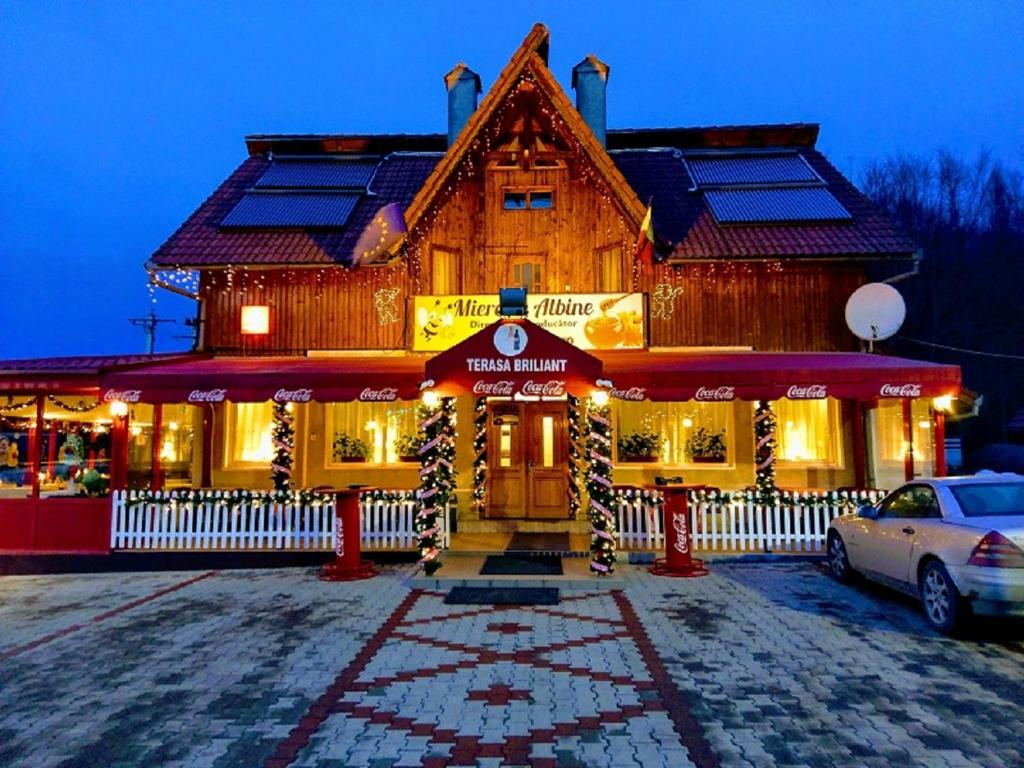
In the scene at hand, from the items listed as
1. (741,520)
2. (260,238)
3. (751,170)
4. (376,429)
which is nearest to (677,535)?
(741,520)

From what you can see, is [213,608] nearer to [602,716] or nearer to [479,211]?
[602,716]

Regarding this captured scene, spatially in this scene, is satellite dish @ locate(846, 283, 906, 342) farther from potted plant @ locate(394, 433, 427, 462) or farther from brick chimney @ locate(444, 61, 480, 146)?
brick chimney @ locate(444, 61, 480, 146)

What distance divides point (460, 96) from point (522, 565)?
1286 cm

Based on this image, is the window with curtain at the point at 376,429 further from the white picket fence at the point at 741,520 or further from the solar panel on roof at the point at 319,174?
the solar panel on roof at the point at 319,174

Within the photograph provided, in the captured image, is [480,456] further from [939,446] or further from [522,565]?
[939,446]

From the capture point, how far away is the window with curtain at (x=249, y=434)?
47.3 ft

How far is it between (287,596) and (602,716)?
221 inches

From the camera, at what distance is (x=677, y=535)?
10234 millimetres

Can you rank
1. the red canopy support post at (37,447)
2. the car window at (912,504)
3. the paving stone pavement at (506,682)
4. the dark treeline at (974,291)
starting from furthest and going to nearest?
1. the dark treeline at (974,291)
2. the red canopy support post at (37,447)
3. the car window at (912,504)
4. the paving stone pavement at (506,682)

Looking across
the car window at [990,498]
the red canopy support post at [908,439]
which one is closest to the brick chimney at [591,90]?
the red canopy support post at [908,439]

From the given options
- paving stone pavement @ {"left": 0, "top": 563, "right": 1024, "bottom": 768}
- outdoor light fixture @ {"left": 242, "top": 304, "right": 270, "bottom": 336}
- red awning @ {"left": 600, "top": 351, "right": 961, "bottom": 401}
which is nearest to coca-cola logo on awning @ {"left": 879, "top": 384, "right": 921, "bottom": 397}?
red awning @ {"left": 600, "top": 351, "right": 961, "bottom": 401}

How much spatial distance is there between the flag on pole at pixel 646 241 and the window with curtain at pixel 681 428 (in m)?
3.09

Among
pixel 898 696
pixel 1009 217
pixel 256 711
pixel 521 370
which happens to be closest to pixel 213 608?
pixel 256 711

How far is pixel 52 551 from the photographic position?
11555 mm
